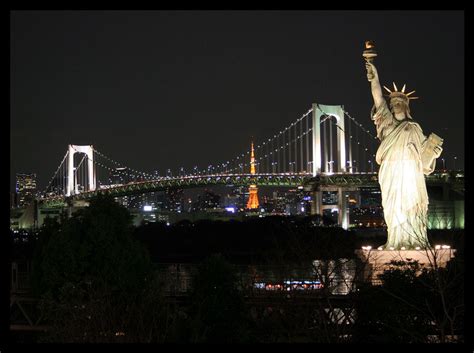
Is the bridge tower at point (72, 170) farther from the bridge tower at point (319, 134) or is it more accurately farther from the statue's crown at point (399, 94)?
the statue's crown at point (399, 94)

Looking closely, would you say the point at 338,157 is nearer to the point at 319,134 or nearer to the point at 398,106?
the point at 319,134

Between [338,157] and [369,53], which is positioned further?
[338,157]

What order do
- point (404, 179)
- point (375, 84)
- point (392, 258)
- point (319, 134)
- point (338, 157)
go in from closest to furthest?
point (392, 258)
point (404, 179)
point (375, 84)
point (338, 157)
point (319, 134)

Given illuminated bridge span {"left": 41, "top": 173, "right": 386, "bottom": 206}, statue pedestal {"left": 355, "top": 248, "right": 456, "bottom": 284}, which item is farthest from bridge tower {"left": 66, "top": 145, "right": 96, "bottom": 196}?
statue pedestal {"left": 355, "top": 248, "right": 456, "bottom": 284}

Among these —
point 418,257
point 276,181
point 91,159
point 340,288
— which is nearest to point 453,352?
point 418,257

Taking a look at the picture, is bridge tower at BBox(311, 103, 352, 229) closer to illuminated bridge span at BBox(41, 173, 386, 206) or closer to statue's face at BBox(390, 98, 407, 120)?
illuminated bridge span at BBox(41, 173, 386, 206)

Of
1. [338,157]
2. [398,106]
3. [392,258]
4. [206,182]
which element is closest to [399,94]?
[398,106]

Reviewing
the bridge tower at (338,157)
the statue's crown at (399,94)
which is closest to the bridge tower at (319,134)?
the bridge tower at (338,157)

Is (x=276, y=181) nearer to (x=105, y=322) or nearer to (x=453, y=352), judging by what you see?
(x=105, y=322)
